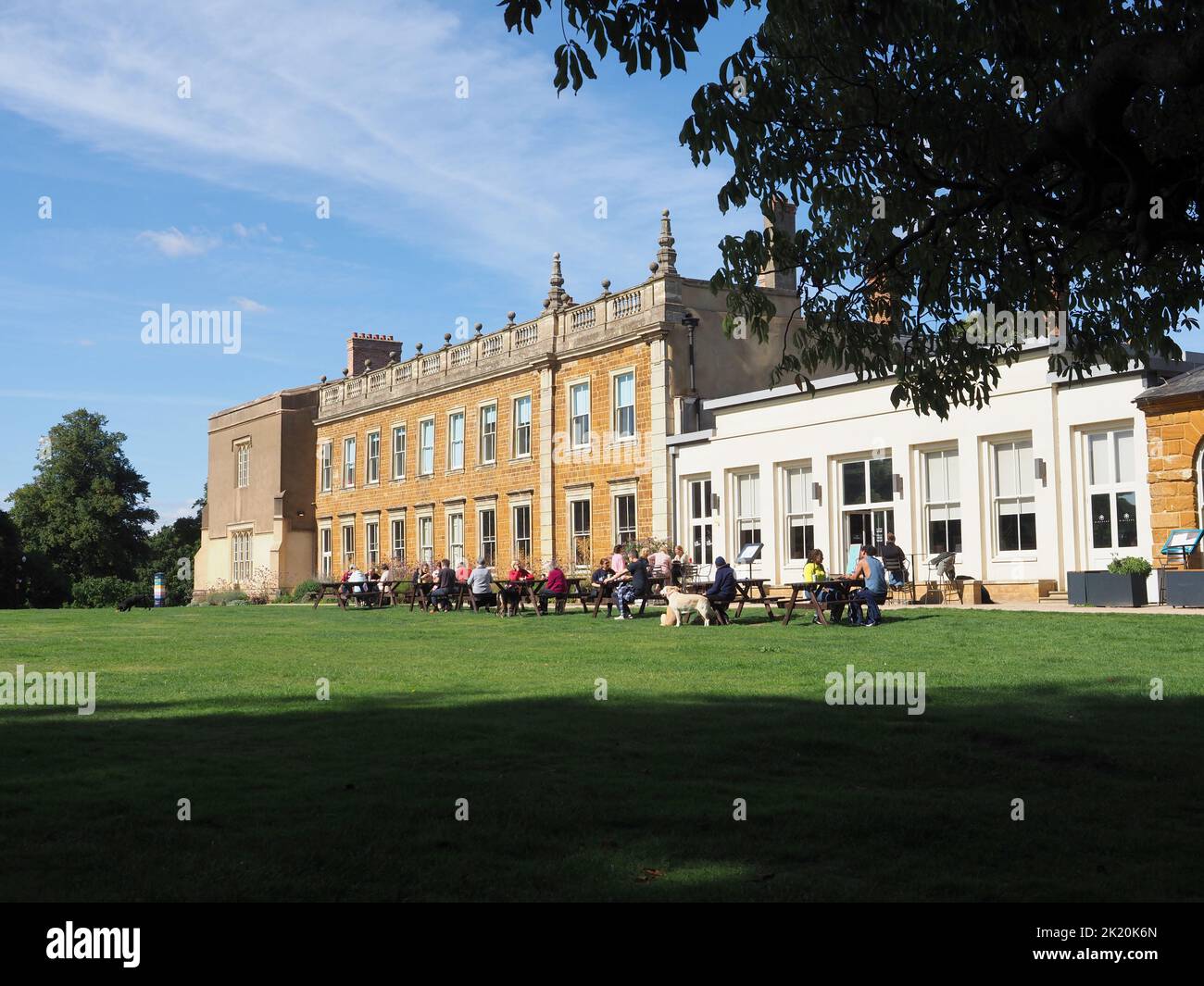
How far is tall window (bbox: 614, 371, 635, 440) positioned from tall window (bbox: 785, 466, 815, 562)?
5.81 meters

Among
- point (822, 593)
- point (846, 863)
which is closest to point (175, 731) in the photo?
point (846, 863)

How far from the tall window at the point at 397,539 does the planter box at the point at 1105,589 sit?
28.6 m

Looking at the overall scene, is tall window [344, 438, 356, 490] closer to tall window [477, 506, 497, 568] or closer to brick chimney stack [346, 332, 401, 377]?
brick chimney stack [346, 332, 401, 377]

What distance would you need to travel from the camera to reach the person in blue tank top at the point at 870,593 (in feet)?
65.7

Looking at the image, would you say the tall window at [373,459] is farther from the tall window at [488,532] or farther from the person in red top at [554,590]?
the person in red top at [554,590]

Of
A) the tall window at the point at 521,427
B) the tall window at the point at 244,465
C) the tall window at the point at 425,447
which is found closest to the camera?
the tall window at the point at 521,427

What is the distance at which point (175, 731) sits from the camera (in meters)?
9.15

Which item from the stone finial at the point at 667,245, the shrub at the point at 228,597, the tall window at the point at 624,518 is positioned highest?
the stone finial at the point at 667,245

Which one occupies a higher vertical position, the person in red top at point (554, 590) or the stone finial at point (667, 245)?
the stone finial at point (667, 245)

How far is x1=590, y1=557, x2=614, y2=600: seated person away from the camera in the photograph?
25092 mm

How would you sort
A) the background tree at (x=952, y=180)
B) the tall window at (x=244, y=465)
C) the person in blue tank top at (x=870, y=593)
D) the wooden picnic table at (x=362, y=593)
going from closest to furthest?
the background tree at (x=952, y=180) < the person in blue tank top at (x=870, y=593) < the wooden picnic table at (x=362, y=593) < the tall window at (x=244, y=465)

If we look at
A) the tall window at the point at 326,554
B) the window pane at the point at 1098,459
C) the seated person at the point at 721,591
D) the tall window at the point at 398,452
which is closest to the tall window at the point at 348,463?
the tall window at the point at 326,554
